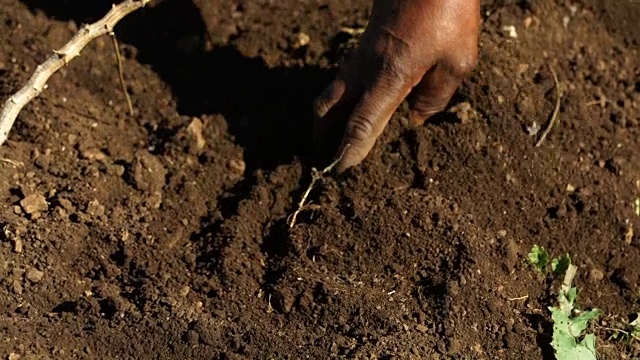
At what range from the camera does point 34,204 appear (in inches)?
121

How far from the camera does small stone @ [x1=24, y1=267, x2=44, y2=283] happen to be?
2838 mm

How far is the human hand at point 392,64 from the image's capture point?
310cm

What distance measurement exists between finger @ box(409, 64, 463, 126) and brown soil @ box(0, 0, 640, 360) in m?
0.07

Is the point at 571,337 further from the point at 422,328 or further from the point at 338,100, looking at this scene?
the point at 338,100

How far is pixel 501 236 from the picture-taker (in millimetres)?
3160

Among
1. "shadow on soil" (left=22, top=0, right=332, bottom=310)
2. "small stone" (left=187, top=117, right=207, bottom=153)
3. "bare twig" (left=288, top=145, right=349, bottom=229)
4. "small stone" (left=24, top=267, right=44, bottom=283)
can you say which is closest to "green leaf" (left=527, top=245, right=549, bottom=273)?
"bare twig" (left=288, top=145, right=349, bottom=229)

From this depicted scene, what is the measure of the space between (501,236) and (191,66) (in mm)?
1394

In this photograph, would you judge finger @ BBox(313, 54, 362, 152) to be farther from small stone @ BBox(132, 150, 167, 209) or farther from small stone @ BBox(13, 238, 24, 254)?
small stone @ BBox(13, 238, 24, 254)

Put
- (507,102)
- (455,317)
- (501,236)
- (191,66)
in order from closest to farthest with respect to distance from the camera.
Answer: (455,317), (501,236), (507,102), (191,66)

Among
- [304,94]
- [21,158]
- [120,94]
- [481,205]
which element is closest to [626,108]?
[481,205]

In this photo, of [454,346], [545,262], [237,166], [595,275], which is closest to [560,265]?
[545,262]

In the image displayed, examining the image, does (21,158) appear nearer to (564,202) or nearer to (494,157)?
(494,157)

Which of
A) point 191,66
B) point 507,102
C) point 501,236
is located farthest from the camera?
point 191,66

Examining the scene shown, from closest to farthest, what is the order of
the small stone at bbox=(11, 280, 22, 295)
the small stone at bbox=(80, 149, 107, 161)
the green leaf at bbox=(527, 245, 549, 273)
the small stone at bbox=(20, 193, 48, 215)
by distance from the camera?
the small stone at bbox=(11, 280, 22, 295)
the small stone at bbox=(20, 193, 48, 215)
the green leaf at bbox=(527, 245, 549, 273)
the small stone at bbox=(80, 149, 107, 161)
